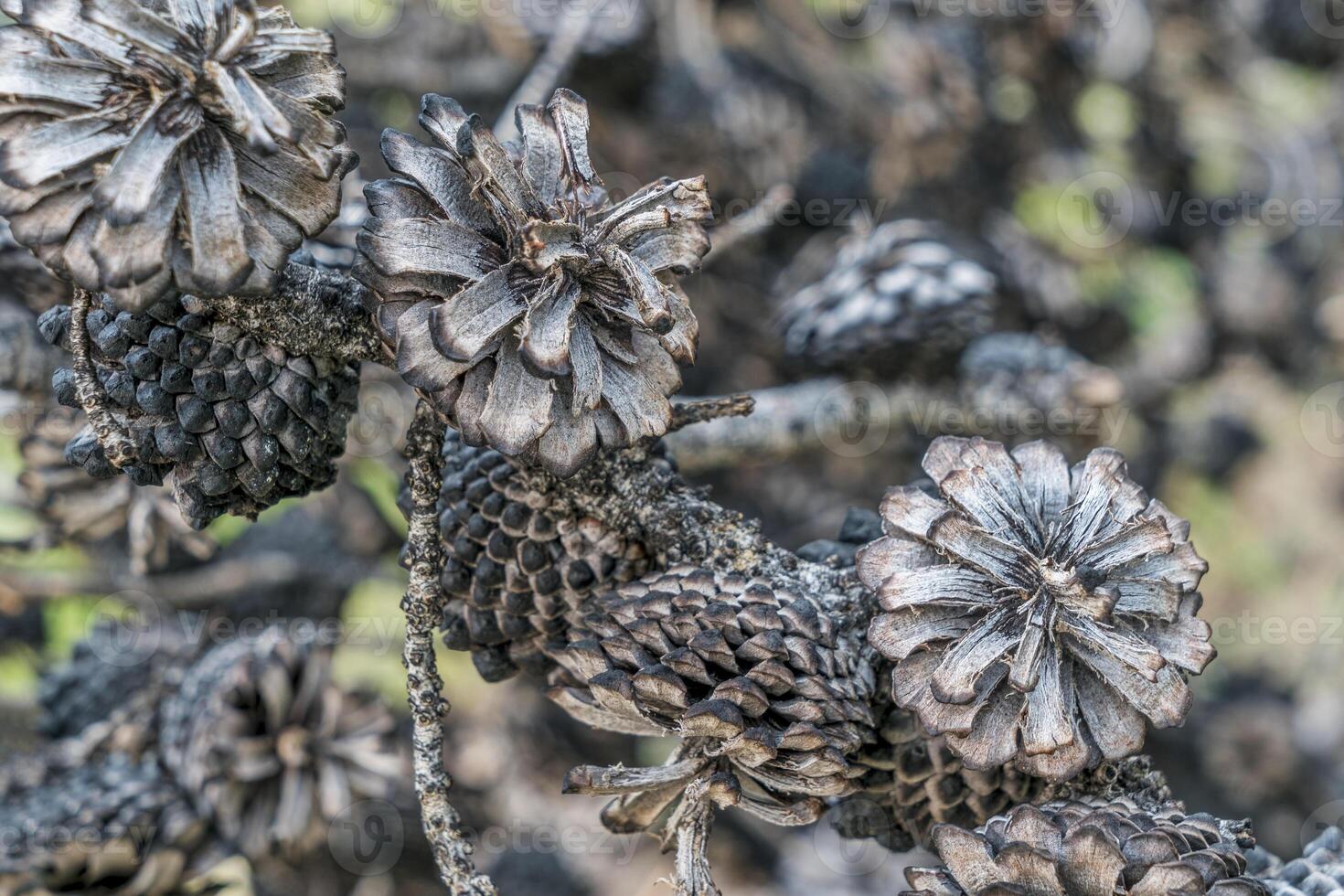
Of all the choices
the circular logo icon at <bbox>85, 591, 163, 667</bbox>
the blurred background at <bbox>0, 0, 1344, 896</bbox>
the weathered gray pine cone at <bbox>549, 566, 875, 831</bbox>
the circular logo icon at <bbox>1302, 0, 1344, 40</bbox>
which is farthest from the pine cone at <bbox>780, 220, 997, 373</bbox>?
the circular logo icon at <bbox>1302, 0, 1344, 40</bbox>

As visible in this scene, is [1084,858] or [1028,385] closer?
[1084,858]

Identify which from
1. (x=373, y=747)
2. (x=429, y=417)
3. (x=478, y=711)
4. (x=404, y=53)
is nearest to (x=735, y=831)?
(x=478, y=711)

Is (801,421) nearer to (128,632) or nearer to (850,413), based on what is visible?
(850,413)

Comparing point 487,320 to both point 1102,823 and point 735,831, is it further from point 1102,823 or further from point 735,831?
point 735,831

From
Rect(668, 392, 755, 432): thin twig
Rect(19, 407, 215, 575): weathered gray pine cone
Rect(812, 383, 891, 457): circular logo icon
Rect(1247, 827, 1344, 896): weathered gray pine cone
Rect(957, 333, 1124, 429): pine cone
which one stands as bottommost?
Rect(19, 407, 215, 575): weathered gray pine cone

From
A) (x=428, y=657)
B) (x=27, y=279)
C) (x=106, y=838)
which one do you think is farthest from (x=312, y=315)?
(x=106, y=838)

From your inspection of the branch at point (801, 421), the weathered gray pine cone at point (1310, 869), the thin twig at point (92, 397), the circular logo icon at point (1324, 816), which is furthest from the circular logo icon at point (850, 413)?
the circular logo icon at point (1324, 816)

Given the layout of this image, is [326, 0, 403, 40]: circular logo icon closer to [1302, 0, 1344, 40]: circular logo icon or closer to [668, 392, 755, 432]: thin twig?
[668, 392, 755, 432]: thin twig
